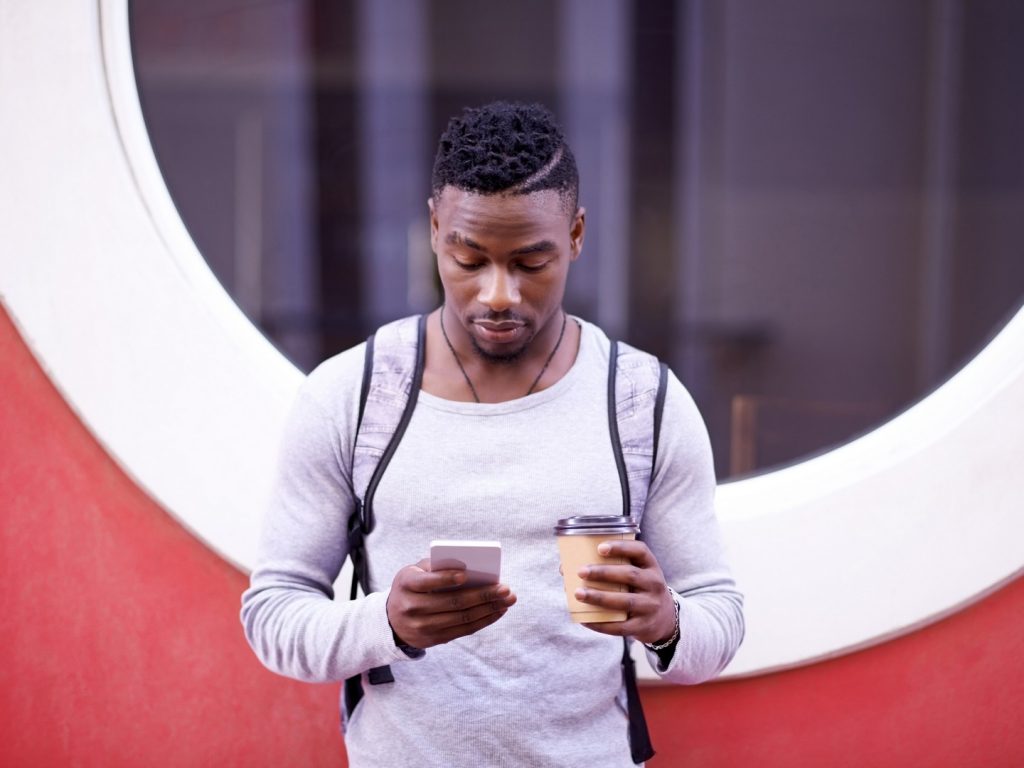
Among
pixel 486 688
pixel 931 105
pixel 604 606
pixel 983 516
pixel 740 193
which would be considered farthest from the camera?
pixel 740 193

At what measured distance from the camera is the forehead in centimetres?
135

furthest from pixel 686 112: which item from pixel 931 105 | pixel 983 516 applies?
pixel 983 516

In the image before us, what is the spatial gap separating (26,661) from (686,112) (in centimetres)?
715

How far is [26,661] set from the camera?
1.91 metres

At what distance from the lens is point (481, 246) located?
1.36 metres

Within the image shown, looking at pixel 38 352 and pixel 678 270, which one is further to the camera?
pixel 678 270

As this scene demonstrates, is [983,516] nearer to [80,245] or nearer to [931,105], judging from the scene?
[80,245]

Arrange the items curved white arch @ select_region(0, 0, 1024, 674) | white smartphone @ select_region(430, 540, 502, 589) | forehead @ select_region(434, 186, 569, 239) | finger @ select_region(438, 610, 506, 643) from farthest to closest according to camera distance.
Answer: curved white arch @ select_region(0, 0, 1024, 674), forehead @ select_region(434, 186, 569, 239), finger @ select_region(438, 610, 506, 643), white smartphone @ select_region(430, 540, 502, 589)

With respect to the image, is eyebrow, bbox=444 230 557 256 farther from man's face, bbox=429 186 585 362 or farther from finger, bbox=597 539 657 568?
finger, bbox=597 539 657 568

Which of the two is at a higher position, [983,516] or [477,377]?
[477,377]

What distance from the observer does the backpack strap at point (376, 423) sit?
141 cm

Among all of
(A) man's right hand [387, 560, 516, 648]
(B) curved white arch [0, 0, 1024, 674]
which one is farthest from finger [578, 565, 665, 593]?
(B) curved white arch [0, 0, 1024, 674]

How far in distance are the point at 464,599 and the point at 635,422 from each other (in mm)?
401

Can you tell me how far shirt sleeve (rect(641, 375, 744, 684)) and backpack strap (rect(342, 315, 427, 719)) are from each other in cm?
38
